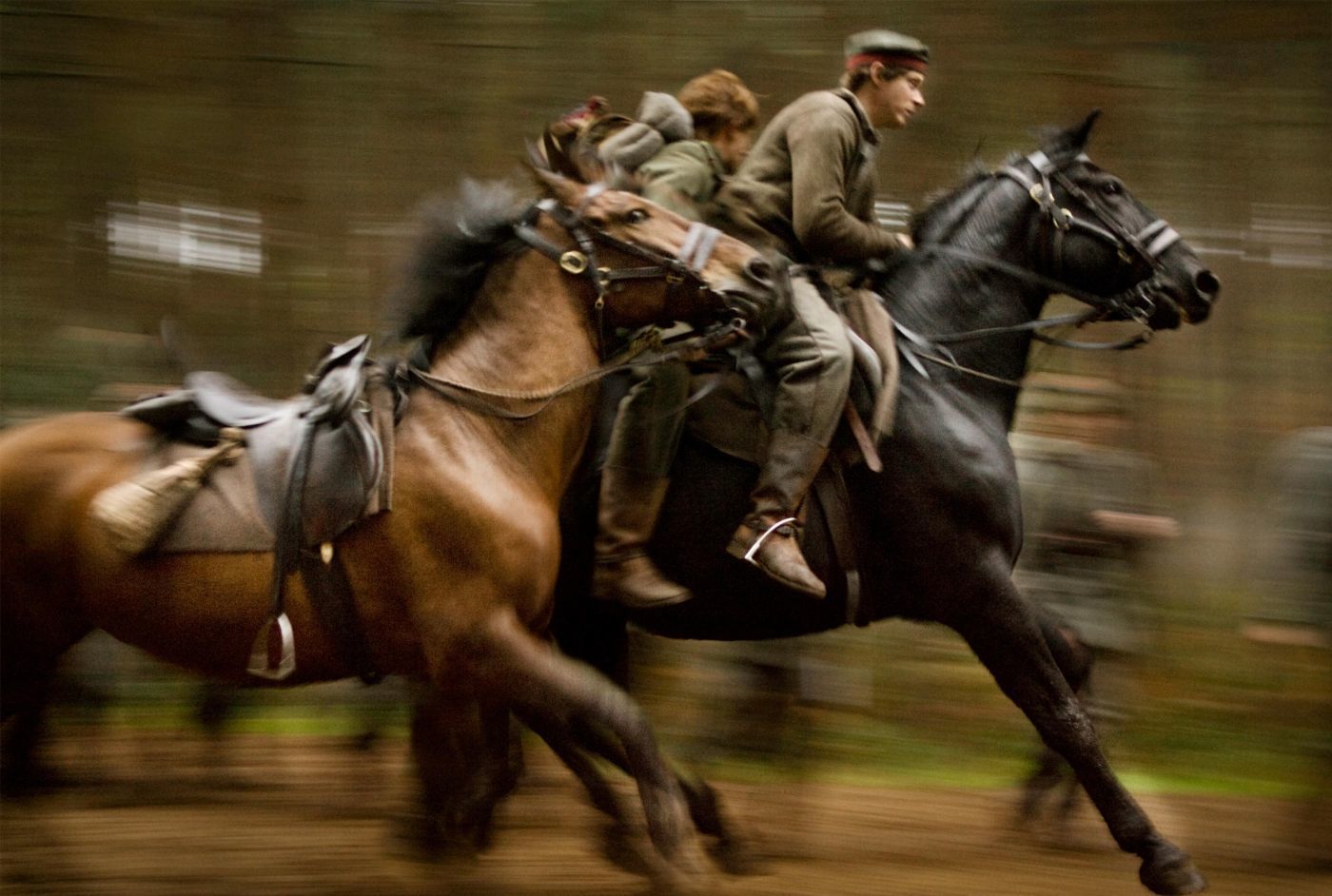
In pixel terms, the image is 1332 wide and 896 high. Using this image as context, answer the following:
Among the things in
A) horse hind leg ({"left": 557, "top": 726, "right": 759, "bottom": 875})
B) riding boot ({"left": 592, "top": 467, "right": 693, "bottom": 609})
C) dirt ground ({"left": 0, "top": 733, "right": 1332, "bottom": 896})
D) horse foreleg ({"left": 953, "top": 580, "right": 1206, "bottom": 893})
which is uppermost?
riding boot ({"left": 592, "top": 467, "right": 693, "bottom": 609})

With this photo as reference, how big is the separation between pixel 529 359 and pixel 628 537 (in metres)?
0.73

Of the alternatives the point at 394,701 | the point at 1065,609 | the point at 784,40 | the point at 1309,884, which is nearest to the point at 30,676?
the point at 394,701

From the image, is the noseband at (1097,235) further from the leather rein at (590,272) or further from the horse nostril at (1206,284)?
the leather rein at (590,272)

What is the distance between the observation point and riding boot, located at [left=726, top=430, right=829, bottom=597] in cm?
480

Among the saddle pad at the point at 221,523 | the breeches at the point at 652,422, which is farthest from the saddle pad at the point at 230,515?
the breeches at the point at 652,422

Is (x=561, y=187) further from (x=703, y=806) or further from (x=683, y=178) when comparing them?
(x=703, y=806)

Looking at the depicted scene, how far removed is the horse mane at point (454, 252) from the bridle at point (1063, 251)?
1568mm

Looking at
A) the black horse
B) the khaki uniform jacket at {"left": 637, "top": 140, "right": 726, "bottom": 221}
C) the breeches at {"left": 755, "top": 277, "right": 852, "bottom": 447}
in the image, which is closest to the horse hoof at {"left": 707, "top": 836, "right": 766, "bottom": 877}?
the black horse

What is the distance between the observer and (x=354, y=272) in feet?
28.0

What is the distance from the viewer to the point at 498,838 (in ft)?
19.9

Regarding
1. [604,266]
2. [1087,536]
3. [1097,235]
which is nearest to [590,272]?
[604,266]

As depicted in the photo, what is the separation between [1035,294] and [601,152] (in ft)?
5.24

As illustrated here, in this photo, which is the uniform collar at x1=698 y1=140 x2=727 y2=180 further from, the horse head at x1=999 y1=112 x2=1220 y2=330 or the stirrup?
the stirrup

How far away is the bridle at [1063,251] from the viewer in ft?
17.2
